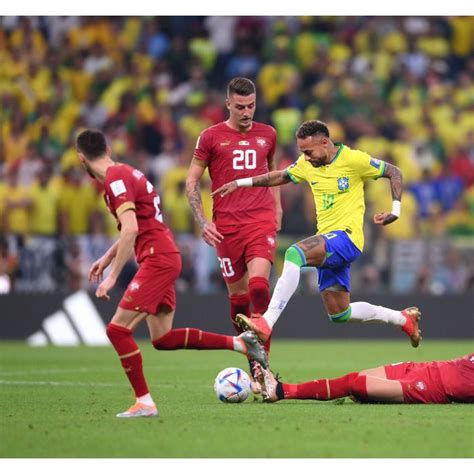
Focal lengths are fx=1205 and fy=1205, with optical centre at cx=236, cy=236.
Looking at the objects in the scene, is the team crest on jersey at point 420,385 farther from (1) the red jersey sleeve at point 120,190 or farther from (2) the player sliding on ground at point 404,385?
(1) the red jersey sleeve at point 120,190

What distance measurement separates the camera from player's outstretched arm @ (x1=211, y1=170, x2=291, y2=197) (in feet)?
33.6

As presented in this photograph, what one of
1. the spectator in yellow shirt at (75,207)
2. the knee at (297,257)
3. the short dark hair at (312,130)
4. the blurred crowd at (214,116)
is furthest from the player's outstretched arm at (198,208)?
the spectator in yellow shirt at (75,207)

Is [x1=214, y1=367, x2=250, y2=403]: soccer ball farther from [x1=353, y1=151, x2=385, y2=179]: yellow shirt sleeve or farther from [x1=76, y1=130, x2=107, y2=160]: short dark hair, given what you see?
[x1=76, y1=130, x2=107, y2=160]: short dark hair

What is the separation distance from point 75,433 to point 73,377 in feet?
15.0

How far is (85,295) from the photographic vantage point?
58.0 ft

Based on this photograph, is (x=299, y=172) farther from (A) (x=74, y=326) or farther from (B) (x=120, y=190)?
(A) (x=74, y=326)

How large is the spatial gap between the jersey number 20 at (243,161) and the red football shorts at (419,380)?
2636mm

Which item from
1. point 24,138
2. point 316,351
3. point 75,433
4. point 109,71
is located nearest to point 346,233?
point 75,433

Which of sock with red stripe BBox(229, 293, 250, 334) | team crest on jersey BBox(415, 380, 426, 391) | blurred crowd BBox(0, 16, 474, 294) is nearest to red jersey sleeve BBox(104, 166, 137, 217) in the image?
team crest on jersey BBox(415, 380, 426, 391)

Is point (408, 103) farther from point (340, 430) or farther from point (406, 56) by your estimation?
point (340, 430)

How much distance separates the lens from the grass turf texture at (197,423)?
6.83 metres

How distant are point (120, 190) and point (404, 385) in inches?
100

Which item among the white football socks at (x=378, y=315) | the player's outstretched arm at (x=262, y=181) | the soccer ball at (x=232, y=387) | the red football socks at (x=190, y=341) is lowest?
the soccer ball at (x=232, y=387)

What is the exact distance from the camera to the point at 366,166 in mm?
10086
